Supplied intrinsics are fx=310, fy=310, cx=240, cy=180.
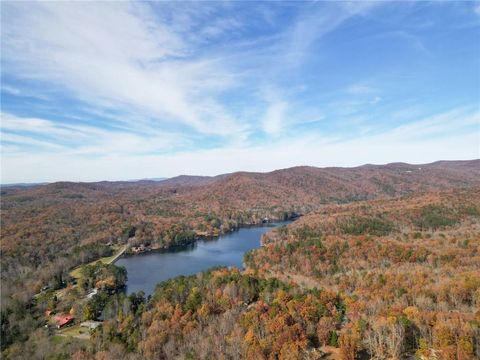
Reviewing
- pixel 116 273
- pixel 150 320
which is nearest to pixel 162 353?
pixel 150 320

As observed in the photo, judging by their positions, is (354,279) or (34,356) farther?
(354,279)

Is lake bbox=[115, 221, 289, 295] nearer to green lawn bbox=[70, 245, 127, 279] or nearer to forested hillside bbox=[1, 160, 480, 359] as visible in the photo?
green lawn bbox=[70, 245, 127, 279]

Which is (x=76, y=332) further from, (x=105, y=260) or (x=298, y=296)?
(x=105, y=260)

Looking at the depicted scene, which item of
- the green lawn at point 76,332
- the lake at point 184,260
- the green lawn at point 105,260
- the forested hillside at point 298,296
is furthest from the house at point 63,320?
the green lawn at point 105,260

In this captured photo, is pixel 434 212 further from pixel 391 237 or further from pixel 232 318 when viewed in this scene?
pixel 232 318

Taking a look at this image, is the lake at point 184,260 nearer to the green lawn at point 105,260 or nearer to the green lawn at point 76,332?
the green lawn at point 105,260

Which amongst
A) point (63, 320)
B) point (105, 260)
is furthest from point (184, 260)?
point (63, 320)
